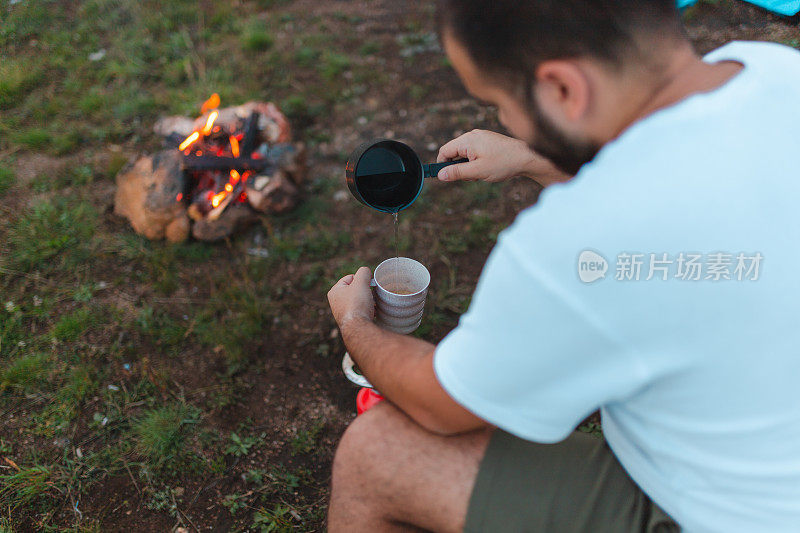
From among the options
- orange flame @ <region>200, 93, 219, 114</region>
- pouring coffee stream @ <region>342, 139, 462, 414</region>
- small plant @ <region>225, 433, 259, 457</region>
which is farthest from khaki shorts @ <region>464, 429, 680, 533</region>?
orange flame @ <region>200, 93, 219, 114</region>

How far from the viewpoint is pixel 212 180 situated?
12.1ft

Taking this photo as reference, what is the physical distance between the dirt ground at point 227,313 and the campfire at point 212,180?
121 millimetres

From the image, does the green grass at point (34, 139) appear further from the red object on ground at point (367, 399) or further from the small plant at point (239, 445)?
the red object on ground at point (367, 399)

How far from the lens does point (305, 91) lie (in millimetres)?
4625

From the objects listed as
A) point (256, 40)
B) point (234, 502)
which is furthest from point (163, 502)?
point (256, 40)

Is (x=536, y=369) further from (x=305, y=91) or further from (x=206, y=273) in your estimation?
(x=305, y=91)

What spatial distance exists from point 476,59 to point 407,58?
3.90m

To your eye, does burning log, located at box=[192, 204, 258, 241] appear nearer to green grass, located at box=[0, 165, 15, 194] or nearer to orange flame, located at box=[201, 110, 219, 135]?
orange flame, located at box=[201, 110, 219, 135]

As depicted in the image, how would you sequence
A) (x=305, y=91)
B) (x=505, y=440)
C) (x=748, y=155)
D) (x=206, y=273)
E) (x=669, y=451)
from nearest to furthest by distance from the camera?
(x=748, y=155)
(x=669, y=451)
(x=505, y=440)
(x=206, y=273)
(x=305, y=91)

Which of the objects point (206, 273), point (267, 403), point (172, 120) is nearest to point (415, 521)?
point (267, 403)

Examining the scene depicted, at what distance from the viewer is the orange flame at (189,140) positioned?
3705 mm

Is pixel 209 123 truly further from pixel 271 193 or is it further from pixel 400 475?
pixel 400 475

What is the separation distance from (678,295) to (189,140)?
3429 mm

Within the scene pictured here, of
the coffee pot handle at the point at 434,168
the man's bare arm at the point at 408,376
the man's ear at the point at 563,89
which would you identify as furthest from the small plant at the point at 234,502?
the man's ear at the point at 563,89
